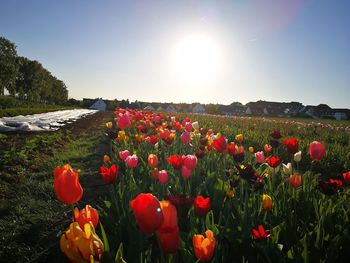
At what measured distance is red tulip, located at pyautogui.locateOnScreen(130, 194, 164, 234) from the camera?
1.36 meters

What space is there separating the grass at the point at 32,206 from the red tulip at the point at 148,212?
2.15 metres

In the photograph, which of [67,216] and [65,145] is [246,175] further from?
[65,145]

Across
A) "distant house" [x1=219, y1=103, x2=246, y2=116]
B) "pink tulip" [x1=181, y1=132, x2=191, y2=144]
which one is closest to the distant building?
"distant house" [x1=219, y1=103, x2=246, y2=116]

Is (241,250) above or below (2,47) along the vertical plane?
below

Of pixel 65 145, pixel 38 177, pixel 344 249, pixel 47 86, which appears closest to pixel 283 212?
pixel 344 249

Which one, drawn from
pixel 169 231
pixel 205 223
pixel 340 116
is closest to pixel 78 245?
pixel 169 231

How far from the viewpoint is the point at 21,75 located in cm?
6100

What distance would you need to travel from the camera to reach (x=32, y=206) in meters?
4.32

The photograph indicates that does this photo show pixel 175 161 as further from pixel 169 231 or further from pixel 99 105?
pixel 99 105

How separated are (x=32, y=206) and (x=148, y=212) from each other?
356cm

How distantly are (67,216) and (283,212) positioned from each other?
2.67 meters

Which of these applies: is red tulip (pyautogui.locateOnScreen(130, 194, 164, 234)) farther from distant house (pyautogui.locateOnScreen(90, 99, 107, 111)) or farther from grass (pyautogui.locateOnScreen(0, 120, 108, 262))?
distant house (pyautogui.locateOnScreen(90, 99, 107, 111))

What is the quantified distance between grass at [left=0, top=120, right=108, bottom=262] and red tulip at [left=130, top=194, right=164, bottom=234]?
215 centimetres

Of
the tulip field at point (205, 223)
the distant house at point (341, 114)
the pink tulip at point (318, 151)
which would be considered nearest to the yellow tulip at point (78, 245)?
the tulip field at point (205, 223)
